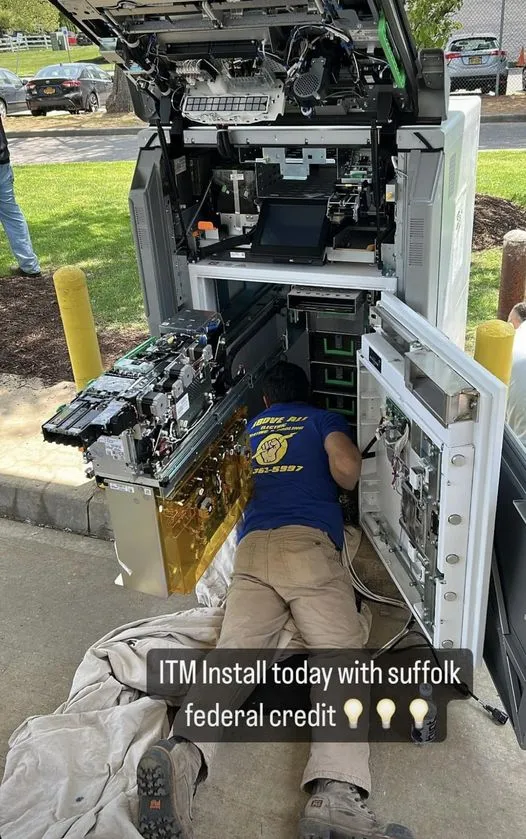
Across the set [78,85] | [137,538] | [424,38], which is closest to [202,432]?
[137,538]

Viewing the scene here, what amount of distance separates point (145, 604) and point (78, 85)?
18609mm

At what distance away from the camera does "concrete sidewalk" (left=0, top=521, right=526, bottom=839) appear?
103 inches

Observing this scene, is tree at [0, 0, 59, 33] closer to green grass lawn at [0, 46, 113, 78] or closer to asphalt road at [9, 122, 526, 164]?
green grass lawn at [0, 46, 113, 78]

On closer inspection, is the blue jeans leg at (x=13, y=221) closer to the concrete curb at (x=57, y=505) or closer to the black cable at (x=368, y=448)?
the concrete curb at (x=57, y=505)

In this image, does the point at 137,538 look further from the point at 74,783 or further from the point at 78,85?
the point at 78,85

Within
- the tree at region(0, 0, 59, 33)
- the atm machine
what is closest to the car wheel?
the tree at region(0, 0, 59, 33)

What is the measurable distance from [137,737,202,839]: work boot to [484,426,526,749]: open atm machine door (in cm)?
120

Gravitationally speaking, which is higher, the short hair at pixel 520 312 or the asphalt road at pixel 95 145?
the short hair at pixel 520 312

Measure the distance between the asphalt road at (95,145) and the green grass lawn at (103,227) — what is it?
0.93 metres

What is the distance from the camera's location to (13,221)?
7.33 meters

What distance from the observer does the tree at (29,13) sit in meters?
24.4

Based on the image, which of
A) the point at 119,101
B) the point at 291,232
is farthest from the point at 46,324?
the point at 119,101

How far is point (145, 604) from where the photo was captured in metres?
3.72

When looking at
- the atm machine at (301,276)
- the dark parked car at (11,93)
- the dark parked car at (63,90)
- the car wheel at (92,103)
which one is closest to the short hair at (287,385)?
the atm machine at (301,276)
